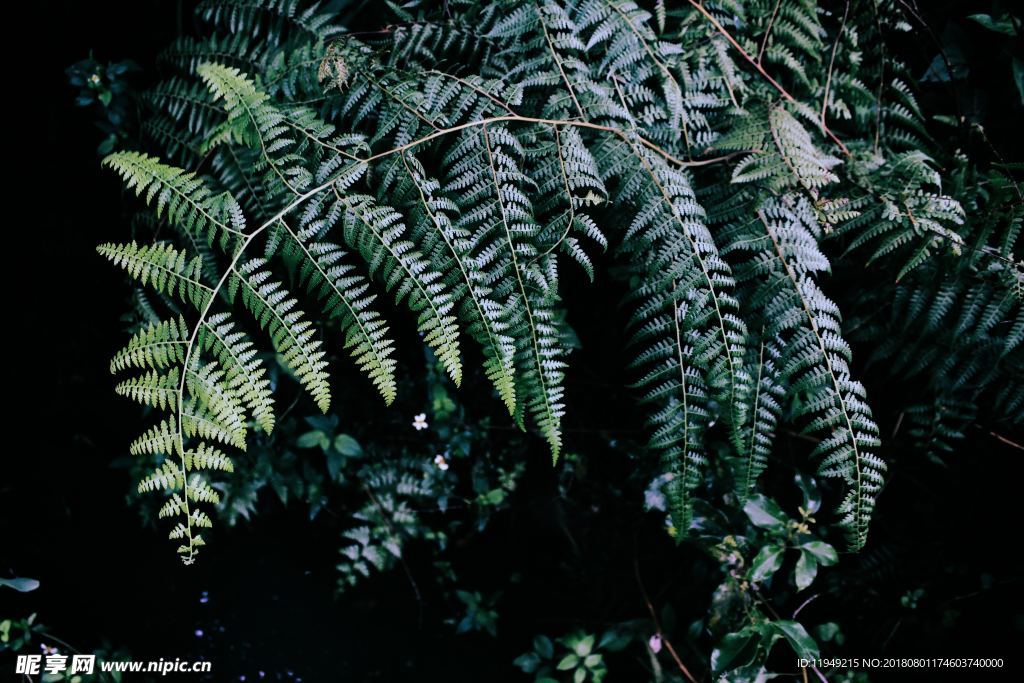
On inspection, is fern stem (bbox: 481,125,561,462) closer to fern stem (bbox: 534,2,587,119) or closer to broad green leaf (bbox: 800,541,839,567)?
fern stem (bbox: 534,2,587,119)

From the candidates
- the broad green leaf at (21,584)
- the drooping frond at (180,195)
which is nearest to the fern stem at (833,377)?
the drooping frond at (180,195)

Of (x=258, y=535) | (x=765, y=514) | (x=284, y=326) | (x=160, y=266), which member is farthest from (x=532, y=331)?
(x=258, y=535)

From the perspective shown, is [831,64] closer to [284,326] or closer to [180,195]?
[284,326]

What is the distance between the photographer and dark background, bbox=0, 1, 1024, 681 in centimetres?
188

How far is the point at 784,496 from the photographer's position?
7.23 ft

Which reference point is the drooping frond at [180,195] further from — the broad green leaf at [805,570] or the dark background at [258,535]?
the broad green leaf at [805,570]

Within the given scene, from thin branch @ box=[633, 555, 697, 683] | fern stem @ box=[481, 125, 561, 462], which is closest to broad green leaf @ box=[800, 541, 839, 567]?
thin branch @ box=[633, 555, 697, 683]

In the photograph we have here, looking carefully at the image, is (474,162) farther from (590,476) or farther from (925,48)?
(925,48)

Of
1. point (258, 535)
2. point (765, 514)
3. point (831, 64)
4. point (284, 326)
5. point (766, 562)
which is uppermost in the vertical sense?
point (831, 64)

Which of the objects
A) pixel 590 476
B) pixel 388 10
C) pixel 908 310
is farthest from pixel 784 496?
pixel 388 10

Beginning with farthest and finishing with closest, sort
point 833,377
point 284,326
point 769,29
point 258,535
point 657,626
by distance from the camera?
point 258,535
point 657,626
point 769,29
point 833,377
point 284,326

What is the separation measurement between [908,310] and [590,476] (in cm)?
114

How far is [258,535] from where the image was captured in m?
2.31

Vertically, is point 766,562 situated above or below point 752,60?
below
